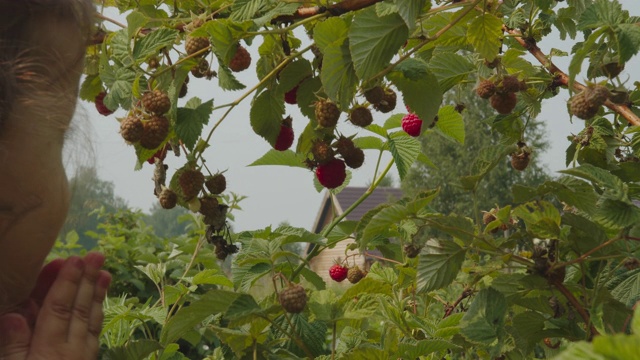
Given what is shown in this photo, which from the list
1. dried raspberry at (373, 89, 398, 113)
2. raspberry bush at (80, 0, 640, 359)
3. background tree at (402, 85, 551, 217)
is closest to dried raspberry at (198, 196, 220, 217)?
raspberry bush at (80, 0, 640, 359)

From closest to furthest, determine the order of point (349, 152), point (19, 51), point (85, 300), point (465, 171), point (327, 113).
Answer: point (19, 51) → point (85, 300) → point (327, 113) → point (349, 152) → point (465, 171)

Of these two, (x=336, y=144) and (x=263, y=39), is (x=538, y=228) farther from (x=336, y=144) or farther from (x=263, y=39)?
(x=263, y=39)

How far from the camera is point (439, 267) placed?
1.29m

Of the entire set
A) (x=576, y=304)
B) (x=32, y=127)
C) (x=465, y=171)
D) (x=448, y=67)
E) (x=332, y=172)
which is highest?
(x=465, y=171)

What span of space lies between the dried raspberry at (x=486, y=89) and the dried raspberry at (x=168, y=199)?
57cm

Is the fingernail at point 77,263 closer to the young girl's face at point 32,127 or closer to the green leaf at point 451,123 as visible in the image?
the young girl's face at point 32,127

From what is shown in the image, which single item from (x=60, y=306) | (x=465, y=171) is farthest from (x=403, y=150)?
(x=465, y=171)

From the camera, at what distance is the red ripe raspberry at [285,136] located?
1604 mm

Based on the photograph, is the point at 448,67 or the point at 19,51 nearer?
the point at 19,51

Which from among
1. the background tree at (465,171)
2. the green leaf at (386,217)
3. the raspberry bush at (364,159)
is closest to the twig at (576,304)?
the raspberry bush at (364,159)

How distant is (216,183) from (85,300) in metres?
0.47

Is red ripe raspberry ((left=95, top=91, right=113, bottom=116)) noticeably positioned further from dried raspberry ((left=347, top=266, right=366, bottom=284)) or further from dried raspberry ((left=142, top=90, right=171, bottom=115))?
dried raspberry ((left=347, top=266, right=366, bottom=284))

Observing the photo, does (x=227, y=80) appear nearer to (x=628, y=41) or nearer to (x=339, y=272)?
(x=628, y=41)

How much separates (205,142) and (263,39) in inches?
8.1
